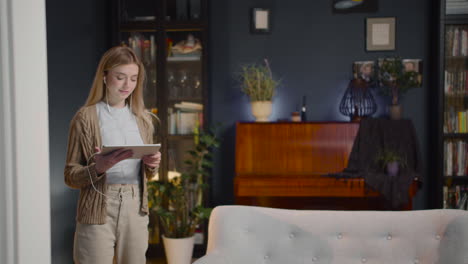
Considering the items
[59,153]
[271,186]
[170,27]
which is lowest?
[271,186]

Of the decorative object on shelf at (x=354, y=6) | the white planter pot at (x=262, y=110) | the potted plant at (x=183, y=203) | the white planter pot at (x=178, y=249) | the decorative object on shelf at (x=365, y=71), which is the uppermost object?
the decorative object on shelf at (x=354, y=6)

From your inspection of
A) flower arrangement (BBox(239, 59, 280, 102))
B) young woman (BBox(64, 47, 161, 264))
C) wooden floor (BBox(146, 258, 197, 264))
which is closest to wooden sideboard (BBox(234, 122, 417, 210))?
flower arrangement (BBox(239, 59, 280, 102))

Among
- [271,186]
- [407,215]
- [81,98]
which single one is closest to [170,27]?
[81,98]

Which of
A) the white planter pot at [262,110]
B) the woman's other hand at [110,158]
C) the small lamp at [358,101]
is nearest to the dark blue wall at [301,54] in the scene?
the small lamp at [358,101]

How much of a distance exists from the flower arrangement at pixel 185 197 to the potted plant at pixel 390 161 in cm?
137

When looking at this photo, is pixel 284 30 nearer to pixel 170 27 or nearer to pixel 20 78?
pixel 170 27

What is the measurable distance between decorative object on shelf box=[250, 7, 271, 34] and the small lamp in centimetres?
96

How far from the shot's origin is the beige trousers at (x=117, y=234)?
1736 mm

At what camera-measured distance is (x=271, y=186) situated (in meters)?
3.38

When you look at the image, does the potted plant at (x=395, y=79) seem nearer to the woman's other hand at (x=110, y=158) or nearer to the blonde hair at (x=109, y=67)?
the blonde hair at (x=109, y=67)

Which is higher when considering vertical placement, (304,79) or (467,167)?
(304,79)

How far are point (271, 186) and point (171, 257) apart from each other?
3.38ft

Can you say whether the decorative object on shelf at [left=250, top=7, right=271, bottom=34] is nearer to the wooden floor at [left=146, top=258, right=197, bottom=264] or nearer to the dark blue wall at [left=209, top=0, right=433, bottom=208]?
the dark blue wall at [left=209, top=0, right=433, bottom=208]

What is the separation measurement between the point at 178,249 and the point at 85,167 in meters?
1.97
